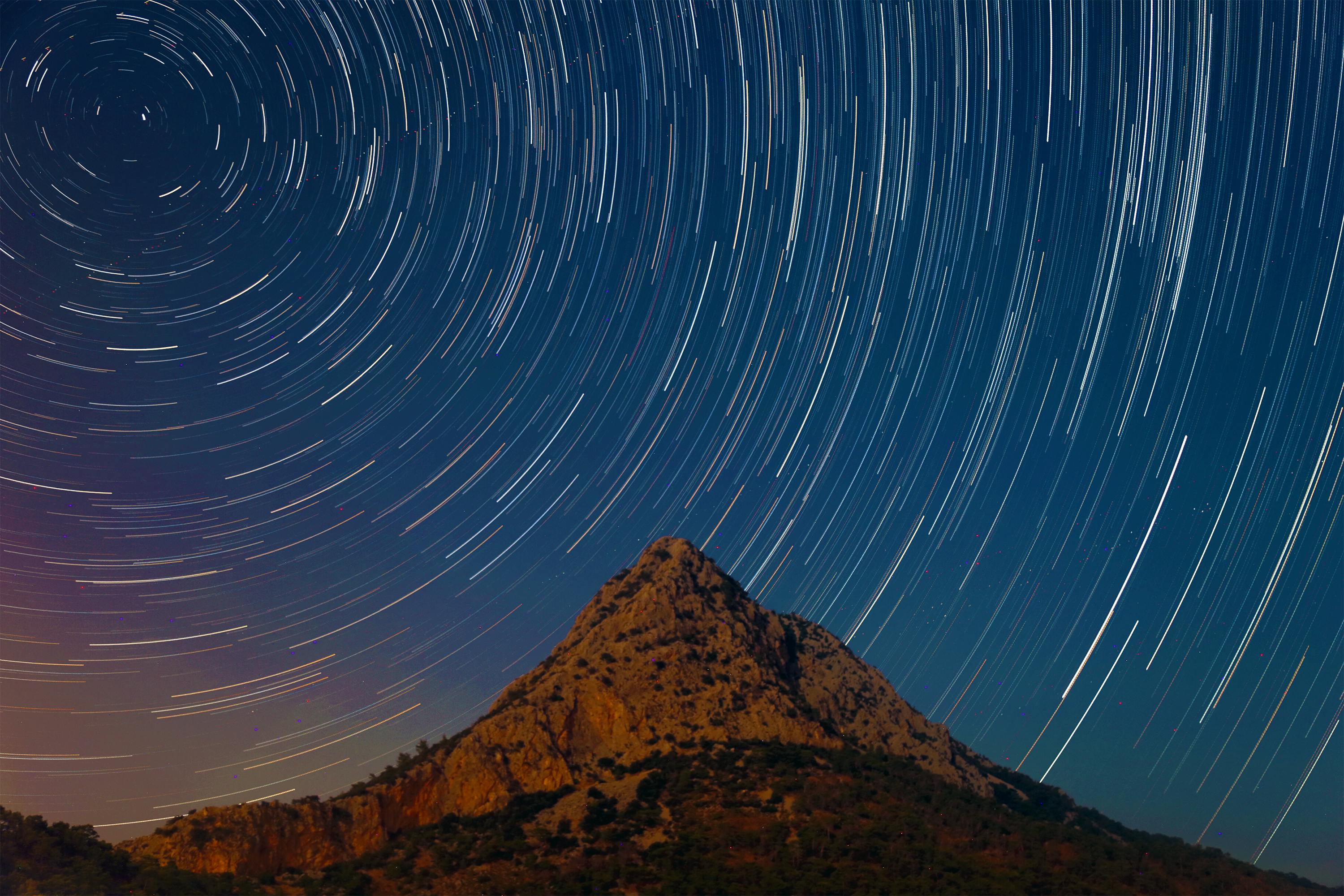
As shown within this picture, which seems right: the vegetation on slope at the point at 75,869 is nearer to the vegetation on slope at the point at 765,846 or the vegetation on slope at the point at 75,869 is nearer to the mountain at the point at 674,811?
the mountain at the point at 674,811

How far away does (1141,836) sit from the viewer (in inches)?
3438

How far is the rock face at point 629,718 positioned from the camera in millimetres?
59969

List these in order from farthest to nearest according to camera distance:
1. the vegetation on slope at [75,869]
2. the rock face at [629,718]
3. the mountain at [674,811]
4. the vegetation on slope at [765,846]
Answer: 1. the rock face at [629,718]
2. the mountain at [674,811]
3. the vegetation on slope at [765,846]
4. the vegetation on slope at [75,869]

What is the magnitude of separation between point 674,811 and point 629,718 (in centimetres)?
1305

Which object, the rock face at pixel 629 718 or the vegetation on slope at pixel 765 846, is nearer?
the vegetation on slope at pixel 765 846

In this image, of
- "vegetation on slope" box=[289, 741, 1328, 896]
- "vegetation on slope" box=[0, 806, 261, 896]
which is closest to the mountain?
"vegetation on slope" box=[289, 741, 1328, 896]

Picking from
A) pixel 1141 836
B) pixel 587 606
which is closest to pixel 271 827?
pixel 587 606

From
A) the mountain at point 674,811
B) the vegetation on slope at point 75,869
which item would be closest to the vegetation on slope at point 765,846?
the mountain at point 674,811

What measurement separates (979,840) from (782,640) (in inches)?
1476

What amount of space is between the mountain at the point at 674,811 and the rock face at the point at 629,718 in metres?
0.18

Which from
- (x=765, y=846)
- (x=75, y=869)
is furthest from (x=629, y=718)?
(x=75, y=869)

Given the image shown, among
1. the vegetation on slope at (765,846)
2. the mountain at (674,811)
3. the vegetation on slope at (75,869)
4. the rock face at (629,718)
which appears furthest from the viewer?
the rock face at (629,718)

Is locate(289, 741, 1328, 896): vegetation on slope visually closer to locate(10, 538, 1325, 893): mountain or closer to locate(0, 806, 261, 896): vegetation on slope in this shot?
locate(10, 538, 1325, 893): mountain

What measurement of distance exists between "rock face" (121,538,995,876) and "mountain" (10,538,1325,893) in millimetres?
182
